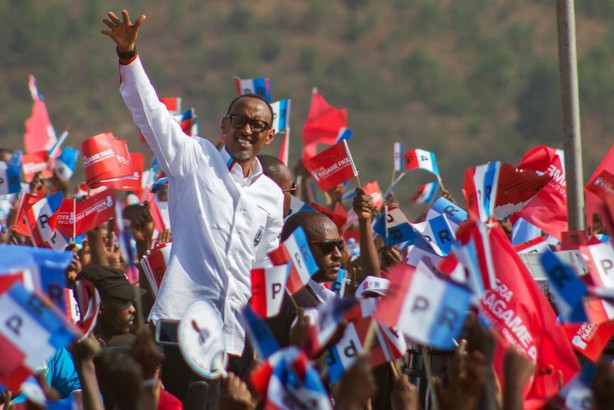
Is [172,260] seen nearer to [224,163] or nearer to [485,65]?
[224,163]

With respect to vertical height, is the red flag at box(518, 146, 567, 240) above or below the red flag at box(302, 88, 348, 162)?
below

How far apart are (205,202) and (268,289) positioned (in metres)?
0.78

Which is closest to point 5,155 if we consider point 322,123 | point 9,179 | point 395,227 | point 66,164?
point 66,164

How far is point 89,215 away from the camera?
7090mm

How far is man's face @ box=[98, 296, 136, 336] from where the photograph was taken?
17.5ft

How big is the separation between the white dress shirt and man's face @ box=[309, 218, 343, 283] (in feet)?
1.94

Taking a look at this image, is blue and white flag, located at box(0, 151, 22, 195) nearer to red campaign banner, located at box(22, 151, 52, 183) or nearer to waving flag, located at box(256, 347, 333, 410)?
red campaign banner, located at box(22, 151, 52, 183)

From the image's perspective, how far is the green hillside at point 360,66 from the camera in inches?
1587

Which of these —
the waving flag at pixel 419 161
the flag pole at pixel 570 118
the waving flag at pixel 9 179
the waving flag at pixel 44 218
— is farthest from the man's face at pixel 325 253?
the waving flag at pixel 9 179

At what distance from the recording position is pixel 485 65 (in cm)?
4491

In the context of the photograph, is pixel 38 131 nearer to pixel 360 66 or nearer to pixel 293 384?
pixel 293 384

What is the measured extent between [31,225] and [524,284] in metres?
3.80

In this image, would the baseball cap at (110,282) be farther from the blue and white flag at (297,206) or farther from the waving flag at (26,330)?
the waving flag at (26,330)

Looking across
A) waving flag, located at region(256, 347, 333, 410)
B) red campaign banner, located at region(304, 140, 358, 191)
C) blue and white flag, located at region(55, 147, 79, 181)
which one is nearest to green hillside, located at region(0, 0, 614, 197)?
blue and white flag, located at region(55, 147, 79, 181)
